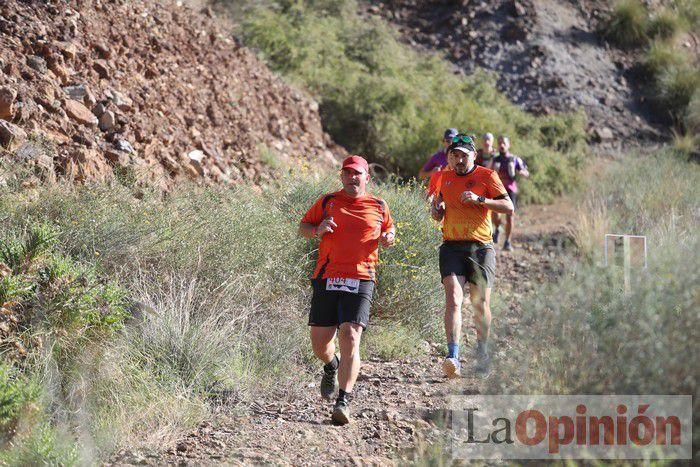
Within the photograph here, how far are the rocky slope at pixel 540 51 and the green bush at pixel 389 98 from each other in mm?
1702

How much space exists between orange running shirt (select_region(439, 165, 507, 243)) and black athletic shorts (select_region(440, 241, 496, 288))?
57mm

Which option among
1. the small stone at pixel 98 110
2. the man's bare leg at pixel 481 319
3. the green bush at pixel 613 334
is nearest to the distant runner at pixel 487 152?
the man's bare leg at pixel 481 319

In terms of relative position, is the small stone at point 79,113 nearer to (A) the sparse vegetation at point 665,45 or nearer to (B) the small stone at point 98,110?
(B) the small stone at point 98,110

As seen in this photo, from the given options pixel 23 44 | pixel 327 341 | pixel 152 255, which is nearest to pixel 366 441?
pixel 327 341

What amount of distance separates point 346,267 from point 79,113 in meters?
4.53

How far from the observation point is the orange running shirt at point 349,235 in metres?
5.89

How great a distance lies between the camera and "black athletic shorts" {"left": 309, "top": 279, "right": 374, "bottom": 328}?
5.86 metres

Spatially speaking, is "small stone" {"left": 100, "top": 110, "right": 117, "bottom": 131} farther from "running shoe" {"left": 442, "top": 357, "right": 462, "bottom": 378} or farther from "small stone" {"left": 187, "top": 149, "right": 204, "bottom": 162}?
"running shoe" {"left": 442, "top": 357, "right": 462, "bottom": 378}

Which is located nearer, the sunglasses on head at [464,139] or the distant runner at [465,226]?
the distant runner at [465,226]

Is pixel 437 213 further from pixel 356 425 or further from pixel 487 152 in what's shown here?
pixel 487 152

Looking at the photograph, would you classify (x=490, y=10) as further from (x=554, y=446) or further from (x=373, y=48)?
(x=554, y=446)

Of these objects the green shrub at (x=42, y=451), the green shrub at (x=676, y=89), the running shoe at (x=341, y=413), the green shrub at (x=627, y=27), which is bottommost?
the green shrub at (x=42, y=451)

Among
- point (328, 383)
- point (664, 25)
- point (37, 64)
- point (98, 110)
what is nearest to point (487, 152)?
point (98, 110)

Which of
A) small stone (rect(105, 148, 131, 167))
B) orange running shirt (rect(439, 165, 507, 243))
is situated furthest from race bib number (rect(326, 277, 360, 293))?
small stone (rect(105, 148, 131, 167))
